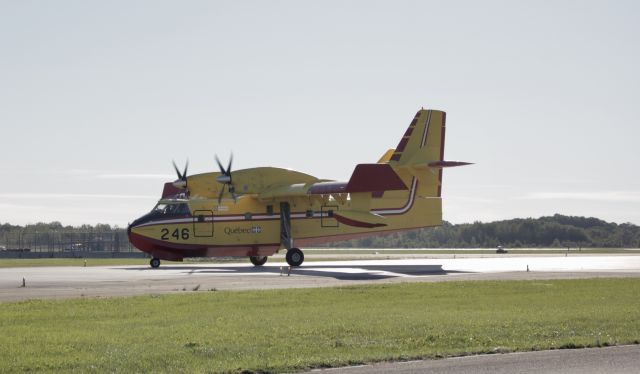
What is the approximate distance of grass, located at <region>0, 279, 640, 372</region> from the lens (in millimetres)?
15242

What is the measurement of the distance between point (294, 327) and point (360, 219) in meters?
31.6

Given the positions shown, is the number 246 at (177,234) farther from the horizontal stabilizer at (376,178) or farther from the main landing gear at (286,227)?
the horizontal stabilizer at (376,178)

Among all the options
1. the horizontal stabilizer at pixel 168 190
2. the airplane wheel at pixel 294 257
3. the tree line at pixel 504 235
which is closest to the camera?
the airplane wheel at pixel 294 257

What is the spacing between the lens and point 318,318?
2114cm

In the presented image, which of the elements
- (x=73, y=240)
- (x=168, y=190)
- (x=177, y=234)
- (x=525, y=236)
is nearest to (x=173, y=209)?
(x=177, y=234)

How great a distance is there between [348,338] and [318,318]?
345cm

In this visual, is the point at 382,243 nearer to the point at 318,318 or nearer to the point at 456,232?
the point at 456,232

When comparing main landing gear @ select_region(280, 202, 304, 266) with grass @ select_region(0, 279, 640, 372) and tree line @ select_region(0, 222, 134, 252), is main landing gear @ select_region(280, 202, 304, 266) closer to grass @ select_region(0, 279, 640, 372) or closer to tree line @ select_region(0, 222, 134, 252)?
grass @ select_region(0, 279, 640, 372)

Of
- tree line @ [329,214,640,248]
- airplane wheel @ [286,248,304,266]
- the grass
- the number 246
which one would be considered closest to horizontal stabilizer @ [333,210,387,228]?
airplane wheel @ [286,248,304,266]

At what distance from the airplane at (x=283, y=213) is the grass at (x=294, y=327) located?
76.2 feet

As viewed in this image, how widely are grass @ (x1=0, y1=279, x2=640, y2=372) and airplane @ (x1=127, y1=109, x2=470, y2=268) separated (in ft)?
76.2

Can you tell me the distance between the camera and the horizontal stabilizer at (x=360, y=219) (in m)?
50.9

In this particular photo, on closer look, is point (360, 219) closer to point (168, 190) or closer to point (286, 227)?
point (286, 227)

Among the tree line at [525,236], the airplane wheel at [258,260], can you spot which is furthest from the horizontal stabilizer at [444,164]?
the tree line at [525,236]
